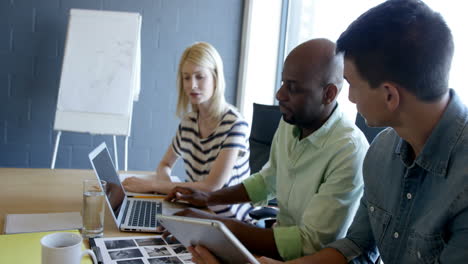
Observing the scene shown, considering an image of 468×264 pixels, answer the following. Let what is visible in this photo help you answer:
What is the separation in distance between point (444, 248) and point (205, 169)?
3.87 feet

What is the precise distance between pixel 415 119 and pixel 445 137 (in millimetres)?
67

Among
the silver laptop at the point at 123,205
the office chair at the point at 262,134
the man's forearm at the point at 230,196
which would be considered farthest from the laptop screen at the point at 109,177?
the office chair at the point at 262,134

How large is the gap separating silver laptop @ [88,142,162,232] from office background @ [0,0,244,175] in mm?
1939

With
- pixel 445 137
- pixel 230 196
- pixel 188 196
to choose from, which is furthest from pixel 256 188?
pixel 445 137

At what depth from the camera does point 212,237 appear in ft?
2.52

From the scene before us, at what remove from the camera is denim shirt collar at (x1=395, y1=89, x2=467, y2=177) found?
0.79m

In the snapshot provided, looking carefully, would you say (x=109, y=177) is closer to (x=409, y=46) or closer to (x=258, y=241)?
(x=258, y=241)

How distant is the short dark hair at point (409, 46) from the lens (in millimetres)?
773

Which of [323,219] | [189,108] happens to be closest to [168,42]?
[189,108]

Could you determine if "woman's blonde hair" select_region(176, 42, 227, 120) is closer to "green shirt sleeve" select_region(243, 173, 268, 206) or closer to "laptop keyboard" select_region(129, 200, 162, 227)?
"green shirt sleeve" select_region(243, 173, 268, 206)

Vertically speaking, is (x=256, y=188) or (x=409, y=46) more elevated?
(x=409, y=46)

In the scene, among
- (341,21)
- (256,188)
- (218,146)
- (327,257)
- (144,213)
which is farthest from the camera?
(341,21)

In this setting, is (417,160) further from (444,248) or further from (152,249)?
(152,249)

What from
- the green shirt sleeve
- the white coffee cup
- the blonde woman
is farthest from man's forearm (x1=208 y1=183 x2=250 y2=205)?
the white coffee cup
